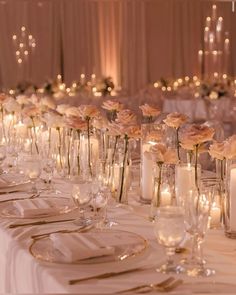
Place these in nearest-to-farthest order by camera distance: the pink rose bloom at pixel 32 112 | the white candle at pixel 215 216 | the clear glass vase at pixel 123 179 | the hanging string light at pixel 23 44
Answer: the white candle at pixel 215 216 < the clear glass vase at pixel 123 179 < the pink rose bloom at pixel 32 112 < the hanging string light at pixel 23 44

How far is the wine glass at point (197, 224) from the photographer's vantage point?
178 cm

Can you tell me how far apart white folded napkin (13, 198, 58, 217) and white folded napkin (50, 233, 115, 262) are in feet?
1.49

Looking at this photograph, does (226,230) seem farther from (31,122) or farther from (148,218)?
(31,122)

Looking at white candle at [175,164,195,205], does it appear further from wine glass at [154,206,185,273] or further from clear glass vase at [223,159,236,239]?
wine glass at [154,206,185,273]

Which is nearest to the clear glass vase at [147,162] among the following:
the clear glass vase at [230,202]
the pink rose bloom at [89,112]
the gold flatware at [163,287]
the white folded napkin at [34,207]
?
the pink rose bloom at [89,112]

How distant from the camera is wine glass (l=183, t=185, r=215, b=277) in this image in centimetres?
178

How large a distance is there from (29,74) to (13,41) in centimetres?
70

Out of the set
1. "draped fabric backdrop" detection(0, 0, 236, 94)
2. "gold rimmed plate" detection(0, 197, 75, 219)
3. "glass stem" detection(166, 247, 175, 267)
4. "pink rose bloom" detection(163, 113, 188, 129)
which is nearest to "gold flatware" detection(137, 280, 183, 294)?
"glass stem" detection(166, 247, 175, 267)

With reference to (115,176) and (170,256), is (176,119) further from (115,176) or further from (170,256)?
(170,256)

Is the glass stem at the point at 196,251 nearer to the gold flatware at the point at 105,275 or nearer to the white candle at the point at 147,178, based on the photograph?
the gold flatware at the point at 105,275

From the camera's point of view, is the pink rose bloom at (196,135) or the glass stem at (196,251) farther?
the pink rose bloom at (196,135)

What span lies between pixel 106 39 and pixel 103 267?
37.8ft

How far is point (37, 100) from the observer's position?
388cm

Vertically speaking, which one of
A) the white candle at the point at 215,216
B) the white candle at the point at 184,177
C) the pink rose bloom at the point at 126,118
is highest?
the pink rose bloom at the point at 126,118
